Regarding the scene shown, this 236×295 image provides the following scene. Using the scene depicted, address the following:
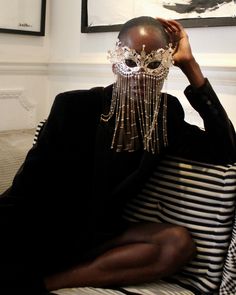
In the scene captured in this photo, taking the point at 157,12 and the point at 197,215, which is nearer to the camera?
the point at 197,215

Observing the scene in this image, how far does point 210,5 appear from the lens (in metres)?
1.90

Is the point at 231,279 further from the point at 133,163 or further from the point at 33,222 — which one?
the point at 33,222

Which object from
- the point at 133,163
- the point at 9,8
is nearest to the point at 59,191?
the point at 133,163

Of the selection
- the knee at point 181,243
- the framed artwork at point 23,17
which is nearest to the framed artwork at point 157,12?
the framed artwork at point 23,17

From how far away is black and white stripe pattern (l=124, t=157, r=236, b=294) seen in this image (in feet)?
4.62

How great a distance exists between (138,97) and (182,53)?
0.24 meters

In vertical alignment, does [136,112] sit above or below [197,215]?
above

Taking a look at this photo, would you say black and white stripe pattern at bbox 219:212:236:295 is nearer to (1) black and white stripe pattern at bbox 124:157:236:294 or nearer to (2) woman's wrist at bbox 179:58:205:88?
(1) black and white stripe pattern at bbox 124:157:236:294

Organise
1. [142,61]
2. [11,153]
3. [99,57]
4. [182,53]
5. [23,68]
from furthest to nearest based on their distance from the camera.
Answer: [23,68] < [99,57] < [11,153] < [182,53] < [142,61]

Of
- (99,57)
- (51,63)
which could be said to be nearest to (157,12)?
(99,57)

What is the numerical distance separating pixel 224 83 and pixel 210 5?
344 millimetres

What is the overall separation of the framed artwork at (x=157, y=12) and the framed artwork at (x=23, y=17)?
0.98 feet

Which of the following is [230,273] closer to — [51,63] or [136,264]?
[136,264]

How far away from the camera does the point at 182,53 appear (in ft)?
4.73
